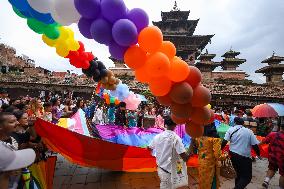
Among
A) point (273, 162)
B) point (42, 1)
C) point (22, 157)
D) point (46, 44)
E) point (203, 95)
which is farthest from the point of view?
point (273, 162)

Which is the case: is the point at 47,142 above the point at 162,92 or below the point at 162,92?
below

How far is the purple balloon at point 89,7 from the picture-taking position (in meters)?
2.67

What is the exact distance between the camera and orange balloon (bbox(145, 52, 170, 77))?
2521mm

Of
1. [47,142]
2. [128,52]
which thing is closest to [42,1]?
[128,52]

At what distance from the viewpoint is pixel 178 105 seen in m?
2.69

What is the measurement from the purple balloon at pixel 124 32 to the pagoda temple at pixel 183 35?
3357 cm

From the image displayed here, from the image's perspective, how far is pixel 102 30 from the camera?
107 inches

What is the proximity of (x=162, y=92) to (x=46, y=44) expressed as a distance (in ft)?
8.20

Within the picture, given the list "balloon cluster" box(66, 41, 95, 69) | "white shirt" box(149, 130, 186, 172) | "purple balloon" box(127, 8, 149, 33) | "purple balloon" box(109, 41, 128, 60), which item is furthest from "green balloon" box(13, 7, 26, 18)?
"white shirt" box(149, 130, 186, 172)

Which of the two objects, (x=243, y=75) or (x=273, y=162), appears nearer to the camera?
(x=273, y=162)

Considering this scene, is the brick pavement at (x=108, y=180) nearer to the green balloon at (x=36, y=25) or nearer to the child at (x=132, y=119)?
the green balloon at (x=36, y=25)

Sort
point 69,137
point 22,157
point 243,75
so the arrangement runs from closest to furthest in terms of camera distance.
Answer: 1. point 22,157
2. point 69,137
3. point 243,75

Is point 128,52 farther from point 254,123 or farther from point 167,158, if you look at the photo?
point 254,123

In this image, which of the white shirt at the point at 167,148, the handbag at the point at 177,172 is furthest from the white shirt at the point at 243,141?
the white shirt at the point at 167,148
